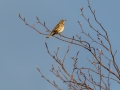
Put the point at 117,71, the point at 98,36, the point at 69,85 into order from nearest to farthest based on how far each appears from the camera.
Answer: the point at 117,71, the point at 69,85, the point at 98,36

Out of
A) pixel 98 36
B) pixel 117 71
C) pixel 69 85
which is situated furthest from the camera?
pixel 98 36

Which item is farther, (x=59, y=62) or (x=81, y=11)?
(x=81, y=11)

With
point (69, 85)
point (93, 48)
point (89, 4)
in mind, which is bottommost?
point (69, 85)

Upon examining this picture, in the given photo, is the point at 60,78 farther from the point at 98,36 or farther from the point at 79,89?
the point at 98,36

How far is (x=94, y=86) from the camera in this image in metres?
5.04

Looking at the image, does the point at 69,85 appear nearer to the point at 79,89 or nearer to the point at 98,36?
the point at 79,89

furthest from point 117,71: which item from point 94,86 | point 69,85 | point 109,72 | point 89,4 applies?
point 89,4

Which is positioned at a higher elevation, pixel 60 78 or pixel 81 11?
pixel 81 11

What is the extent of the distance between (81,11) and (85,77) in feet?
4.49

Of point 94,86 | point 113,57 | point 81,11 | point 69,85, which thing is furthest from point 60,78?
point 81,11

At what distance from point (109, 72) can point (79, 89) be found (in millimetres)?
604

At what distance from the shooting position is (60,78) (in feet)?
17.8

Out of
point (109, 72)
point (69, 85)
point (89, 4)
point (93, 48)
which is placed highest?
point (89, 4)

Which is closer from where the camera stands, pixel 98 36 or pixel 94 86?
pixel 94 86
